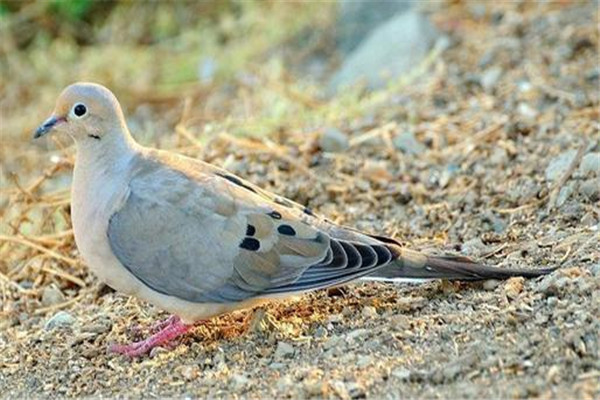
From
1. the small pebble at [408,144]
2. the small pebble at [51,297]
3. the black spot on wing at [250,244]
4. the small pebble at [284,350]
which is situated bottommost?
the small pebble at [51,297]

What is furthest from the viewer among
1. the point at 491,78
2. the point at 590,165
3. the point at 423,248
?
the point at 491,78

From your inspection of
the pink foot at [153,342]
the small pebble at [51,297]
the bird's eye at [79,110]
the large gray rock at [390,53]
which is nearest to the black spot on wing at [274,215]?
the pink foot at [153,342]

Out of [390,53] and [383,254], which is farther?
[390,53]

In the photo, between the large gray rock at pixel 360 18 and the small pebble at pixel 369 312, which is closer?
the small pebble at pixel 369 312

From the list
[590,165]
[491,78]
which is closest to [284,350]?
[590,165]

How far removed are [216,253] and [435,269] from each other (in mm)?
663

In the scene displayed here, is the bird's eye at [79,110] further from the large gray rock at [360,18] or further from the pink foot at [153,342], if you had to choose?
the large gray rock at [360,18]

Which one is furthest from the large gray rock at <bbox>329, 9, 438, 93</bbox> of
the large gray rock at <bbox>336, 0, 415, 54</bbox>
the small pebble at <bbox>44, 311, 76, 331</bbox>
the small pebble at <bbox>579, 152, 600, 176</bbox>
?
the small pebble at <bbox>44, 311, 76, 331</bbox>

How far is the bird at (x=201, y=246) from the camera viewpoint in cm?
381

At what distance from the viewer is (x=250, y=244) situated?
12.6ft

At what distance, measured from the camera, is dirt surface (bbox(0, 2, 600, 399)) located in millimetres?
3402

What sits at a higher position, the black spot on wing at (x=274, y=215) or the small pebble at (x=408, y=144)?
the black spot on wing at (x=274, y=215)

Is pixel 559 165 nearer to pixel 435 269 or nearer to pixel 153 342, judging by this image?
pixel 435 269

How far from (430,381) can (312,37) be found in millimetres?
5187
